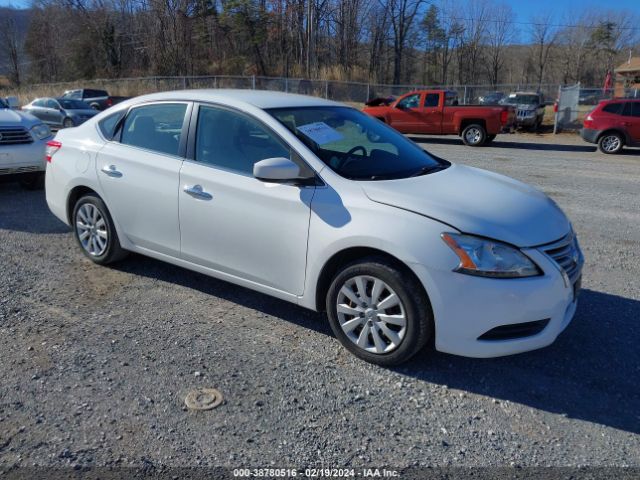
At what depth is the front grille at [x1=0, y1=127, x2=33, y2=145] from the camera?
7.95 metres

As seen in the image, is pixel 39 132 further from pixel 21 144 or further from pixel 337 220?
pixel 337 220

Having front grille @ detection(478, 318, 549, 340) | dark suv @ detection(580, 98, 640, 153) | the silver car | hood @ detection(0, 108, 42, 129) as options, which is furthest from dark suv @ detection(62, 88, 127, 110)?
front grille @ detection(478, 318, 549, 340)

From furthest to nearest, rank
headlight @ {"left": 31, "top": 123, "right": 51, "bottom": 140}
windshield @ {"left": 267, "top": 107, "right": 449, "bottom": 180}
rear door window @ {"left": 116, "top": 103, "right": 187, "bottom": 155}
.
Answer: headlight @ {"left": 31, "top": 123, "right": 51, "bottom": 140}
rear door window @ {"left": 116, "top": 103, "right": 187, "bottom": 155}
windshield @ {"left": 267, "top": 107, "right": 449, "bottom": 180}

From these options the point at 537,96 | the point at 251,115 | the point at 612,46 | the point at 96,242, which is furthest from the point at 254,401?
the point at 612,46

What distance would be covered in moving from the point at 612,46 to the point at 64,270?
3096 inches

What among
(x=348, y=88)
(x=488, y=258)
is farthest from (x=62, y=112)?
(x=488, y=258)

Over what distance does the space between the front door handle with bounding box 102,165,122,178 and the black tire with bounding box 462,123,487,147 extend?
15.2m

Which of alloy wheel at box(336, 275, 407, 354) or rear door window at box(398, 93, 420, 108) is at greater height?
Answer: rear door window at box(398, 93, 420, 108)

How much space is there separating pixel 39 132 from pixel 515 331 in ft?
25.7

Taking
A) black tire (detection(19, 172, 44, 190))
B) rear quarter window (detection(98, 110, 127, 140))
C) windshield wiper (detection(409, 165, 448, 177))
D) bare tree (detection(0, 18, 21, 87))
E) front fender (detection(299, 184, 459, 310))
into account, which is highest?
bare tree (detection(0, 18, 21, 87))

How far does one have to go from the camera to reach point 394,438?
2.83 m

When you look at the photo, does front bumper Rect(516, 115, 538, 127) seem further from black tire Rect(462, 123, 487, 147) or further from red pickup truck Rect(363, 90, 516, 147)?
black tire Rect(462, 123, 487, 147)

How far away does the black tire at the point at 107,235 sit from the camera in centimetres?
493

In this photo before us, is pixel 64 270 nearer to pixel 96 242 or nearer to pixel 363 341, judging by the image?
pixel 96 242
